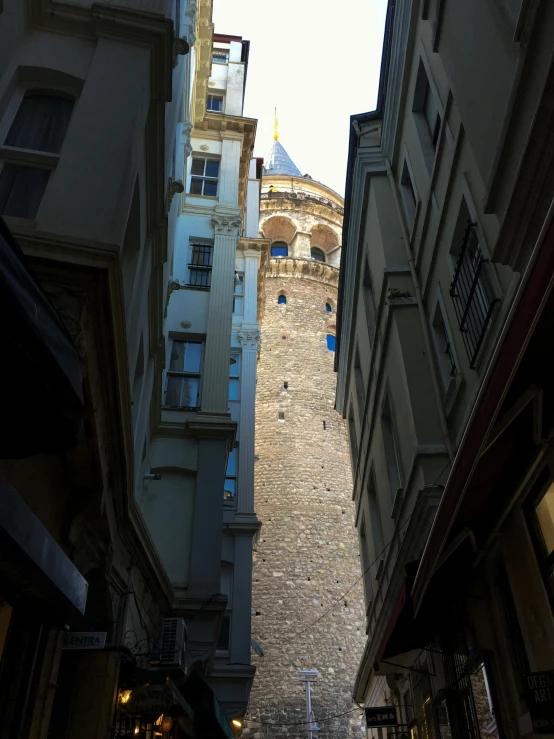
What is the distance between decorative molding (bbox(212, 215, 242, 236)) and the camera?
17531 millimetres

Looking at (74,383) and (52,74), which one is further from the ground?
(52,74)

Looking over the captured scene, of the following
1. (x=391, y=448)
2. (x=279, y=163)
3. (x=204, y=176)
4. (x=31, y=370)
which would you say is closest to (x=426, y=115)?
(x=391, y=448)

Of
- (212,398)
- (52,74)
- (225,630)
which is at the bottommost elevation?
(225,630)

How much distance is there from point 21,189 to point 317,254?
37777mm

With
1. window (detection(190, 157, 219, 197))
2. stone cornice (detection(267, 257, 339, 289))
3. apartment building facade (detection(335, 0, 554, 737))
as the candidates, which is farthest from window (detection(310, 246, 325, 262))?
apartment building facade (detection(335, 0, 554, 737))

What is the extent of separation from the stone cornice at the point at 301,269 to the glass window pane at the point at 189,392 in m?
25.2

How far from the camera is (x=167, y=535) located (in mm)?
12117

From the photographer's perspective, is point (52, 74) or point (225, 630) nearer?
point (52, 74)

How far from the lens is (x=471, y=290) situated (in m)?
7.12

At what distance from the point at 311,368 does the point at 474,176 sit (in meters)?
27.5

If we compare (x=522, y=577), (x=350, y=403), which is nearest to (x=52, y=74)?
(x=522, y=577)

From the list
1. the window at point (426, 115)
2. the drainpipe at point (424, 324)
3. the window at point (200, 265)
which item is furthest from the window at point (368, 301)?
the window at point (200, 265)

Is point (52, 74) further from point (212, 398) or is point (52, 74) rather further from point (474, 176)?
point (212, 398)

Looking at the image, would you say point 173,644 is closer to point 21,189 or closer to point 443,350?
point 443,350
